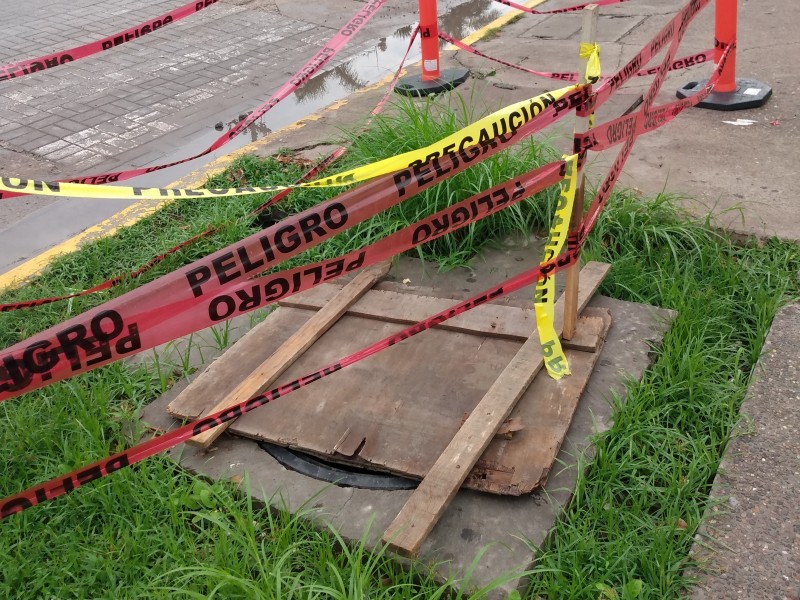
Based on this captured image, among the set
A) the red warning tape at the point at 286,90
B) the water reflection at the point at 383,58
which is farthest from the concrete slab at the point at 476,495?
the water reflection at the point at 383,58

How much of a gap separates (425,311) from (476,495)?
103cm

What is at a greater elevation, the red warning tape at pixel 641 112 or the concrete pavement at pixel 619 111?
the red warning tape at pixel 641 112

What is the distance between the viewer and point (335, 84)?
22.4 ft

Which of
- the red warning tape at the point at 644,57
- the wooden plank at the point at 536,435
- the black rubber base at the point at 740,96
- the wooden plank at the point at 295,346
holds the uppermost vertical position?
the red warning tape at the point at 644,57

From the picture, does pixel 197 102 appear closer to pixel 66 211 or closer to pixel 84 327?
pixel 66 211

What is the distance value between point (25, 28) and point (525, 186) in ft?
25.4

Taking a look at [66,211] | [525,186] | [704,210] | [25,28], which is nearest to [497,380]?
[525,186]

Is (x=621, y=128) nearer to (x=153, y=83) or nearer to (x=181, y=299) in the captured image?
(x=181, y=299)

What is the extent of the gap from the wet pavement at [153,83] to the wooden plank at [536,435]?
3.07 m

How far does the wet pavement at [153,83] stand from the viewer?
5.19 meters

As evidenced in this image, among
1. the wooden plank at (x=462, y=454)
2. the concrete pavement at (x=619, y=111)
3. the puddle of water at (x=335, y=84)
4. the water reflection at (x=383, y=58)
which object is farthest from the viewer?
the water reflection at (x=383, y=58)

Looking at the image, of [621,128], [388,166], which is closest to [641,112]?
[621,128]

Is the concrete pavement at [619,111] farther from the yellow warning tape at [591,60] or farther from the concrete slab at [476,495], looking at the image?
the yellow warning tape at [591,60]

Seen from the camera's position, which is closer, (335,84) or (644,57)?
(644,57)
